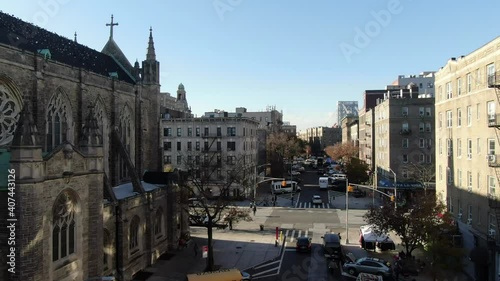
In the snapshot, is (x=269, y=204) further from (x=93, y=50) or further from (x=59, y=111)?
(x=59, y=111)

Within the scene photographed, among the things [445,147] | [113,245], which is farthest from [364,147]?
[113,245]

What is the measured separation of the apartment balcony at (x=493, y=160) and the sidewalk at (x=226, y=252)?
17.6m

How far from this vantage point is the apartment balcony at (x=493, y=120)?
26.2 m

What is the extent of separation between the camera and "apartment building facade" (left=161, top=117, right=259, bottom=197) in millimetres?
68500

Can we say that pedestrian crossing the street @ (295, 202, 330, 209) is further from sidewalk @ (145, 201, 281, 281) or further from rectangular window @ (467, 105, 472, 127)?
rectangular window @ (467, 105, 472, 127)

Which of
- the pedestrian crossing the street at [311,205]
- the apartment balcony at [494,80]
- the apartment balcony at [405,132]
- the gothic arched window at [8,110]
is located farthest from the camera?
the apartment balcony at [405,132]

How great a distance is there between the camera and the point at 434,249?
25.7 m

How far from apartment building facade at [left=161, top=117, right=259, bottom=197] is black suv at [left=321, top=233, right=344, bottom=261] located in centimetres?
3293

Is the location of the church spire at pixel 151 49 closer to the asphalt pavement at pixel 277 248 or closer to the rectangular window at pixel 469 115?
the asphalt pavement at pixel 277 248

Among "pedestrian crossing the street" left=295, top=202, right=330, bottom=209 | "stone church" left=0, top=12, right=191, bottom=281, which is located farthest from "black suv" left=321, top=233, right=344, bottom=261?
"pedestrian crossing the street" left=295, top=202, right=330, bottom=209

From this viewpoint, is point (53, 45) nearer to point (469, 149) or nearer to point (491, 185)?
point (469, 149)

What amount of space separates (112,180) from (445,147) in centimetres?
2954

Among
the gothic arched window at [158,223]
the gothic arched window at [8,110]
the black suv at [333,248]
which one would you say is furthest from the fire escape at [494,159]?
the gothic arched window at [8,110]

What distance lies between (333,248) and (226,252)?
9030 mm
